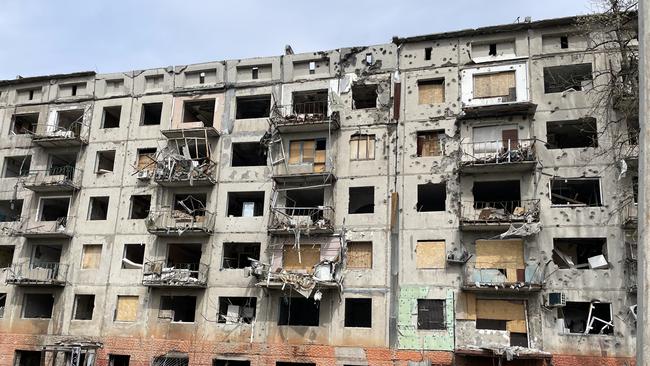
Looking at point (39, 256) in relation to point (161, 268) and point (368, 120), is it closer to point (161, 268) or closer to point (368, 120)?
point (161, 268)

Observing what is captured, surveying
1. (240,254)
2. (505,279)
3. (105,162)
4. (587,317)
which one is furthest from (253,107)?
(587,317)

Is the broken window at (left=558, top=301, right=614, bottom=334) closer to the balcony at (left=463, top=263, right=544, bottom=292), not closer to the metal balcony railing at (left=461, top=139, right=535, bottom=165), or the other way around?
the balcony at (left=463, top=263, right=544, bottom=292)

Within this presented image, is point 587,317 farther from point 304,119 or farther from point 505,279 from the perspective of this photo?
point 304,119

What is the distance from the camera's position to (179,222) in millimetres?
33406

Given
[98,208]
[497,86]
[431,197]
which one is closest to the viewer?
[497,86]

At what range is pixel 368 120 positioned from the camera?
3275 centimetres

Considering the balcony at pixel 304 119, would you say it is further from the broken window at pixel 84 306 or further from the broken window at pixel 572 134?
the broken window at pixel 84 306

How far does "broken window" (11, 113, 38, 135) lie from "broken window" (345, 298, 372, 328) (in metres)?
26.1

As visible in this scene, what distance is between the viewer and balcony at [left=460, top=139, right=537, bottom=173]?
28.5m

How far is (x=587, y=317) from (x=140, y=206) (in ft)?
87.0

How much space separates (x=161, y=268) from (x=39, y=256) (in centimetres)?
1004

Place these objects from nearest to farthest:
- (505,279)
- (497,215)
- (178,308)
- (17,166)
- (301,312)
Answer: (505,279)
(497,215)
(301,312)
(178,308)
(17,166)

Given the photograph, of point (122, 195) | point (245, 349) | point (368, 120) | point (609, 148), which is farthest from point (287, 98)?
point (609, 148)

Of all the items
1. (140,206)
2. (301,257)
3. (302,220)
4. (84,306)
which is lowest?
(84,306)
